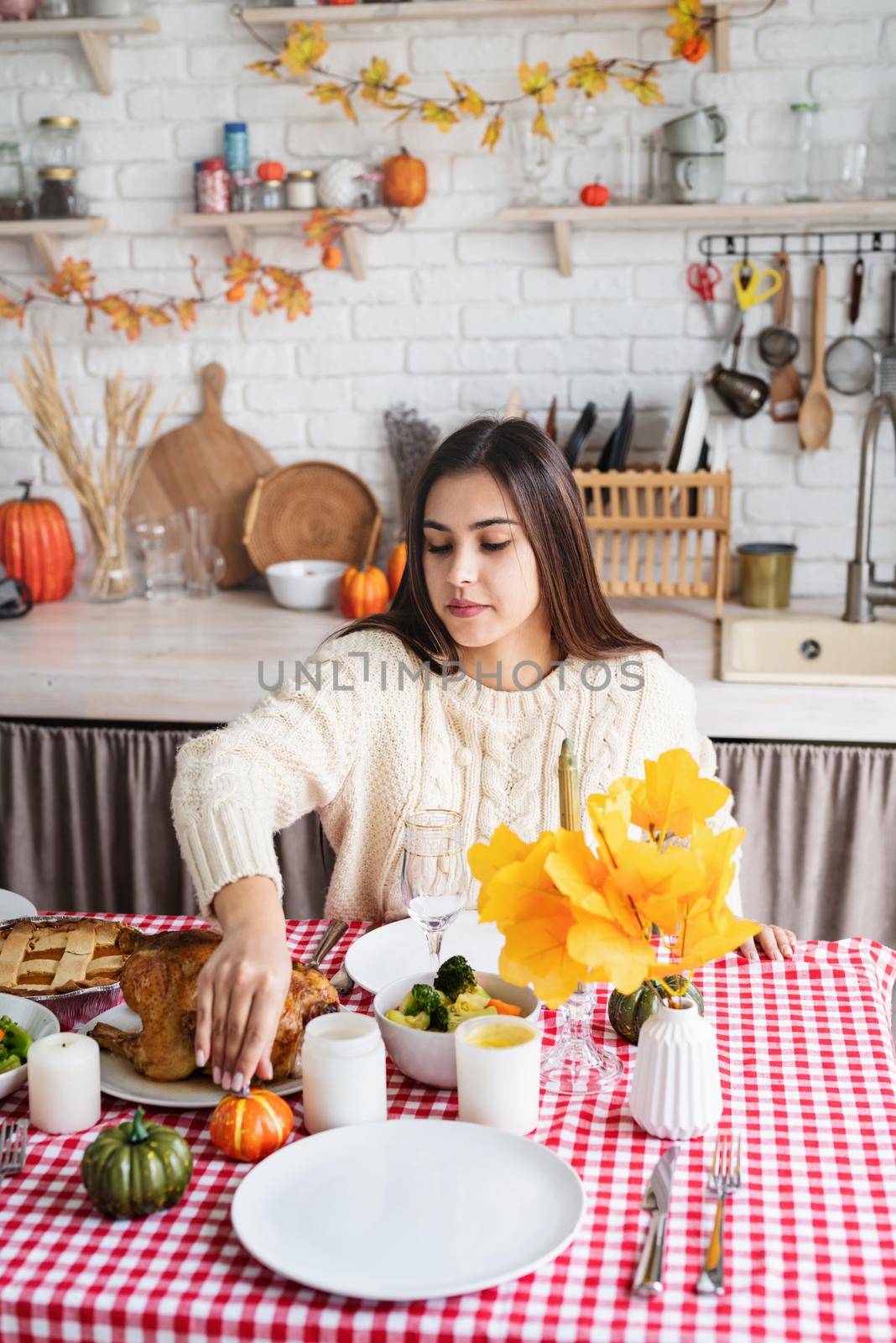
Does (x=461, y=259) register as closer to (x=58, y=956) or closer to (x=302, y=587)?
(x=302, y=587)

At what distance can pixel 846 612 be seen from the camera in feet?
9.29

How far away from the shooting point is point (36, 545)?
3.07 metres

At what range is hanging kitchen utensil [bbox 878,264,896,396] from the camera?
2879mm

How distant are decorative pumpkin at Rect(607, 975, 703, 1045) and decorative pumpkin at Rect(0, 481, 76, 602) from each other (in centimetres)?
219

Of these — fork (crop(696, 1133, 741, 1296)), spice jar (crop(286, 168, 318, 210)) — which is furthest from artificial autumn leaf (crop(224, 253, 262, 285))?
fork (crop(696, 1133, 741, 1296))

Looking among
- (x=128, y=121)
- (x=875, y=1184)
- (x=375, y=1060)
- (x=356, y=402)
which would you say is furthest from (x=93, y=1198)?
(x=128, y=121)

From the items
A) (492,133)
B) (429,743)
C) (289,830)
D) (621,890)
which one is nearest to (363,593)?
(289,830)

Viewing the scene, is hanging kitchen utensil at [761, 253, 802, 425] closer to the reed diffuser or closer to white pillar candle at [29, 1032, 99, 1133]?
the reed diffuser

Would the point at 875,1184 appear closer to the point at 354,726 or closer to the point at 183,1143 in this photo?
the point at 183,1143

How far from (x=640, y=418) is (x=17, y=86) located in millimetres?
1640

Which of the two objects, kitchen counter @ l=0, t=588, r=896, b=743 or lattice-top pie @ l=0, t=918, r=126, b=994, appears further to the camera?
kitchen counter @ l=0, t=588, r=896, b=743

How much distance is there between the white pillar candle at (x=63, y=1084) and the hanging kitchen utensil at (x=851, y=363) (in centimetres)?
237

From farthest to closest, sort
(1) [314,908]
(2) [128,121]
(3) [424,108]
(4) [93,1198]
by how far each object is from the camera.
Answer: (2) [128,121], (3) [424,108], (1) [314,908], (4) [93,1198]

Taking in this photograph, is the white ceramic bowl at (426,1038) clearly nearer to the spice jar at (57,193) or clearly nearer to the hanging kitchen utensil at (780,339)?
the hanging kitchen utensil at (780,339)
